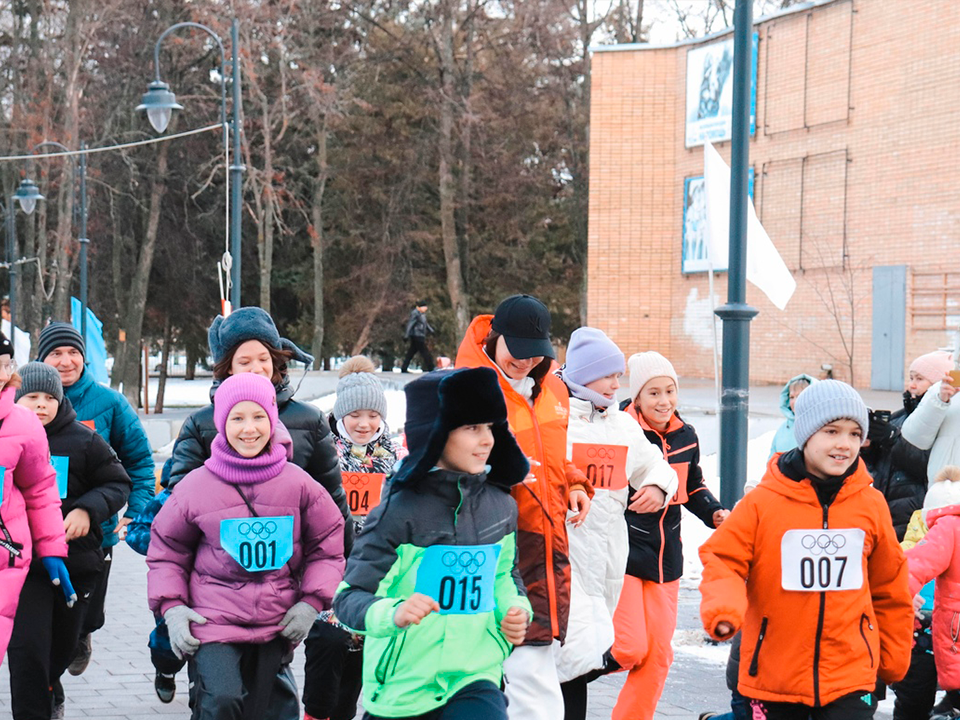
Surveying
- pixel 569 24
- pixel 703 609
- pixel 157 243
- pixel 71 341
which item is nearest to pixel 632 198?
A: pixel 569 24

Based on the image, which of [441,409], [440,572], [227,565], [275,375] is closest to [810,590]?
[440,572]

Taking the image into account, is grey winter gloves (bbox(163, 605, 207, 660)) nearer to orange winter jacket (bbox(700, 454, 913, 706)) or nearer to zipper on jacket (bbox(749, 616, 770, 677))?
orange winter jacket (bbox(700, 454, 913, 706))

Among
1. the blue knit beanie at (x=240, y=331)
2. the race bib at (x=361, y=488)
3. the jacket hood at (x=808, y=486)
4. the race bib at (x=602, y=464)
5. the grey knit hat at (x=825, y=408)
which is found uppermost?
the blue knit beanie at (x=240, y=331)

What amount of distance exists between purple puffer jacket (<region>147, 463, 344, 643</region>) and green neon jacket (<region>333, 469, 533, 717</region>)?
0.89m

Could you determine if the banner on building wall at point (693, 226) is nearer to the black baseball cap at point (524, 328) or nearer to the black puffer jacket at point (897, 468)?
the black puffer jacket at point (897, 468)

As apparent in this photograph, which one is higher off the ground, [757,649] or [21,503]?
[21,503]

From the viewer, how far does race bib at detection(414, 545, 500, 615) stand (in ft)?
12.9

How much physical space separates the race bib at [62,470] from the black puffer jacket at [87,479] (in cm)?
1

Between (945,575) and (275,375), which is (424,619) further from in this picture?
(945,575)

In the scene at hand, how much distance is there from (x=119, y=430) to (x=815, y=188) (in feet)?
85.6

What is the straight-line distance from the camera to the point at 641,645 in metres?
5.92

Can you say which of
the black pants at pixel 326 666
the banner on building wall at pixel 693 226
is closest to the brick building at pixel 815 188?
the banner on building wall at pixel 693 226

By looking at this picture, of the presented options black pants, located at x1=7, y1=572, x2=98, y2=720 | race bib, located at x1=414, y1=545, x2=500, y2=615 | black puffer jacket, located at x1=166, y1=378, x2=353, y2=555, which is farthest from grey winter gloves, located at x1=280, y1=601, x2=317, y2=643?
black pants, located at x1=7, y1=572, x2=98, y2=720

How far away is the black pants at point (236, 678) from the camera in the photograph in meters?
4.66
